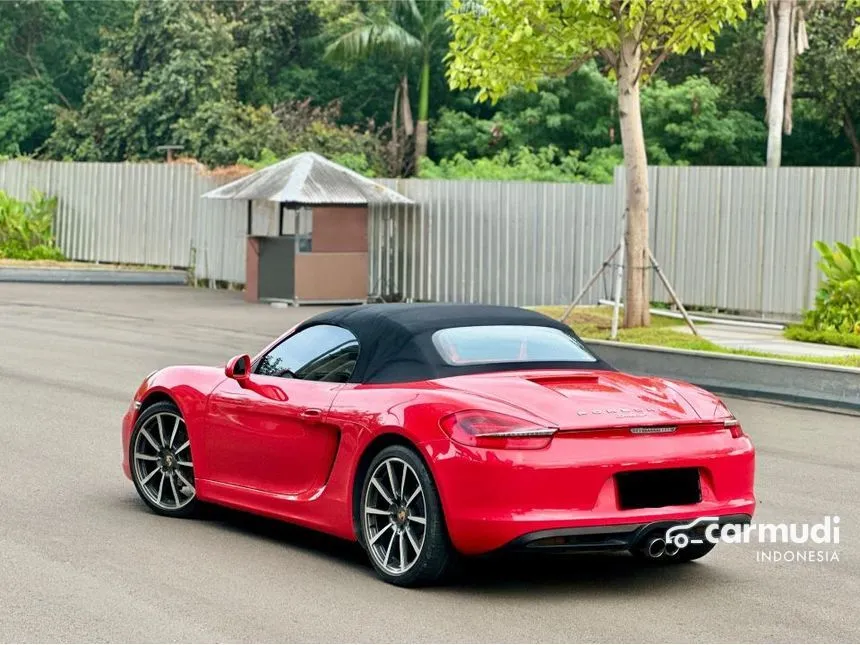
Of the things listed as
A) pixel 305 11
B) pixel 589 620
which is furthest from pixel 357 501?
pixel 305 11

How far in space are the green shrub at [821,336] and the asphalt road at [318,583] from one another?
7246 millimetres

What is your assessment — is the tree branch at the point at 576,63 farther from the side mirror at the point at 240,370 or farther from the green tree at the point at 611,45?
the side mirror at the point at 240,370

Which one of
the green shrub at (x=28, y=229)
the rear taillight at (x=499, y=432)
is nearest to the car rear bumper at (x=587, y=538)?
the rear taillight at (x=499, y=432)

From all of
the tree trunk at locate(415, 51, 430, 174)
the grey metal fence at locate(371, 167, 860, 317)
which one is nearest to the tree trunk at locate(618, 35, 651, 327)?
the grey metal fence at locate(371, 167, 860, 317)

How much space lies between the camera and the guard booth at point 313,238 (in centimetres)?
3119

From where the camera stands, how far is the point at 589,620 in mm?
7352

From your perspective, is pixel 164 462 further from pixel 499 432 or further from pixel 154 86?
pixel 154 86

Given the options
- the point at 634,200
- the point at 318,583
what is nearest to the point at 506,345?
the point at 318,583

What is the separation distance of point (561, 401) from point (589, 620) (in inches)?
41.4

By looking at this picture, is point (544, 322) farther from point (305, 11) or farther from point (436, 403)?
point (305, 11)

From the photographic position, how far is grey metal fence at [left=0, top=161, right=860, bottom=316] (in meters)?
24.5

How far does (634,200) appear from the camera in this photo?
72.2 feet

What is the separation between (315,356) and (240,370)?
0.51 meters

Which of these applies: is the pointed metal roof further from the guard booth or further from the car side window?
the car side window
